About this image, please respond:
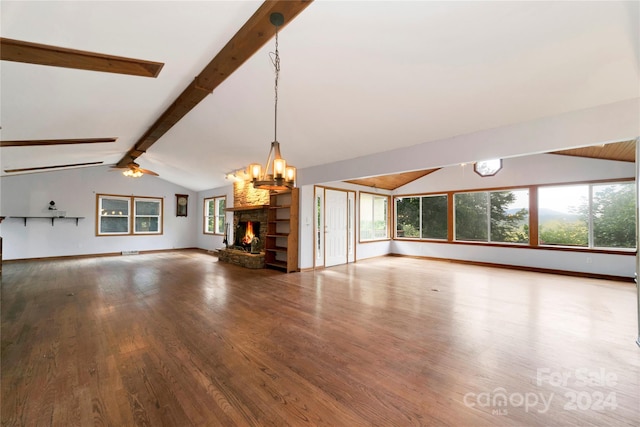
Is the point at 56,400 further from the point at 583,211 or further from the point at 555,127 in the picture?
the point at 583,211

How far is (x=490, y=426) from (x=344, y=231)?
6266 mm

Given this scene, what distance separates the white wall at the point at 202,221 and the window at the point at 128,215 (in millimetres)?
1515

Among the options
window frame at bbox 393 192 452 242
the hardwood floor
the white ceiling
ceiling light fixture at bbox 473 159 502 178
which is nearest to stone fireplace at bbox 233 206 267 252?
the hardwood floor

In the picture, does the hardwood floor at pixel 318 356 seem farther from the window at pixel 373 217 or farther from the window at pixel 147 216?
the window at pixel 147 216

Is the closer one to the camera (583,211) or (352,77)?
(352,77)

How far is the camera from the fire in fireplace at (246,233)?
801cm

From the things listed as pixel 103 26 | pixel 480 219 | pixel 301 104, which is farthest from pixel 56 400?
pixel 480 219

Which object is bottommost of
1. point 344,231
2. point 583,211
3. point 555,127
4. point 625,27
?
point 344,231

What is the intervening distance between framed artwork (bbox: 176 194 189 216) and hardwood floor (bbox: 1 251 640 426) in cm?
620

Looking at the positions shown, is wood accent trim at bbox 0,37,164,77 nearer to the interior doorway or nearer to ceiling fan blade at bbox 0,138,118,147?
ceiling fan blade at bbox 0,138,118,147

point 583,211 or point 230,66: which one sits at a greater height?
point 230,66

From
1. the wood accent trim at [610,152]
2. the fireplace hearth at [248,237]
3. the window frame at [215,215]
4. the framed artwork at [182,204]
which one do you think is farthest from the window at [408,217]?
the framed artwork at [182,204]

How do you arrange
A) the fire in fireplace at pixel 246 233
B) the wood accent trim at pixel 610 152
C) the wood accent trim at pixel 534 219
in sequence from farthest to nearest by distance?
the fire in fireplace at pixel 246 233, the wood accent trim at pixel 534 219, the wood accent trim at pixel 610 152

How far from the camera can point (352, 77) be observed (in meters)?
Result: 3.04
